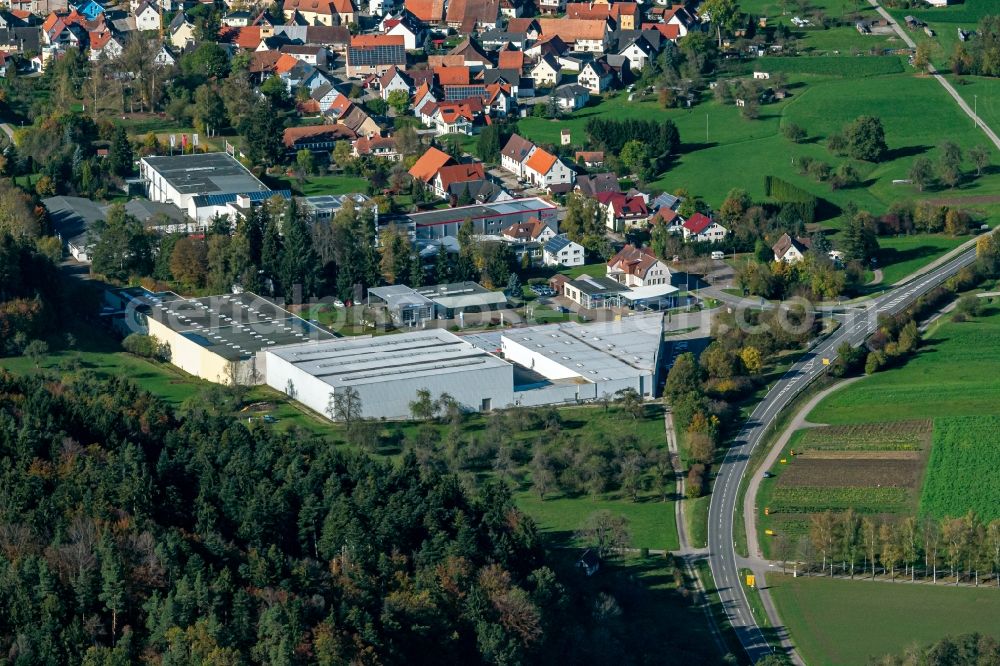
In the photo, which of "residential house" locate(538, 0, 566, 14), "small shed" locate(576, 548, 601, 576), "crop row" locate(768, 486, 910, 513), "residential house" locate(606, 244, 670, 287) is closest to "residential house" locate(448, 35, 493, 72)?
"residential house" locate(538, 0, 566, 14)

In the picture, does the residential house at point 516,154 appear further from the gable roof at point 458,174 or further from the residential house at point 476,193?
the residential house at point 476,193

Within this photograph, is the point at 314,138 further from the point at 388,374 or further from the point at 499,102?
the point at 388,374

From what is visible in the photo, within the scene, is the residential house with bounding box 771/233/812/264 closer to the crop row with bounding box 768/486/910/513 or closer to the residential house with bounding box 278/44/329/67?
the crop row with bounding box 768/486/910/513

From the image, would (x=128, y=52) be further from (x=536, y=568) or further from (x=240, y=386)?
(x=536, y=568)

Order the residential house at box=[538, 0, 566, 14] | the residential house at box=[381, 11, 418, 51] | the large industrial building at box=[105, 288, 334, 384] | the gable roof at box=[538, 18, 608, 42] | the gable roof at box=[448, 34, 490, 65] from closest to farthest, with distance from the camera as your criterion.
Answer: the large industrial building at box=[105, 288, 334, 384]
the gable roof at box=[448, 34, 490, 65]
the residential house at box=[381, 11, 418, 51]
the gable roof at box=[538, 18, 608, 42]
the residential house at box=[538, 0, 566, 14]

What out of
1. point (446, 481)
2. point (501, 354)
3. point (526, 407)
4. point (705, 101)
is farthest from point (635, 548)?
point (705, 101)

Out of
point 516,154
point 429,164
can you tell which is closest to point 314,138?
point 429,164
